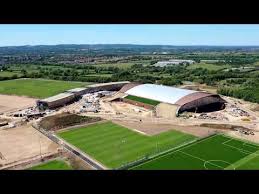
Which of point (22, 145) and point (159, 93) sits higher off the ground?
point (159, 93)

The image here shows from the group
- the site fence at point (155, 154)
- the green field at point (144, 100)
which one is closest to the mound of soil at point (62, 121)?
the green field at point (144, 100)

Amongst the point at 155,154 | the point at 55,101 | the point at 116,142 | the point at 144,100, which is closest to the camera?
the point at 155,154

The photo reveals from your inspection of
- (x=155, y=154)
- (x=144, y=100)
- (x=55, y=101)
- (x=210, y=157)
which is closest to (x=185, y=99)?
(x=144, y=100)

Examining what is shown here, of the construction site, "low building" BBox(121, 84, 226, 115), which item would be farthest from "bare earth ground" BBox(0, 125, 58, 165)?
"low building" BBox(121, 84, 226, 115)

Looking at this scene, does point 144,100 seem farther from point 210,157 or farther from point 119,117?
point 210,157
